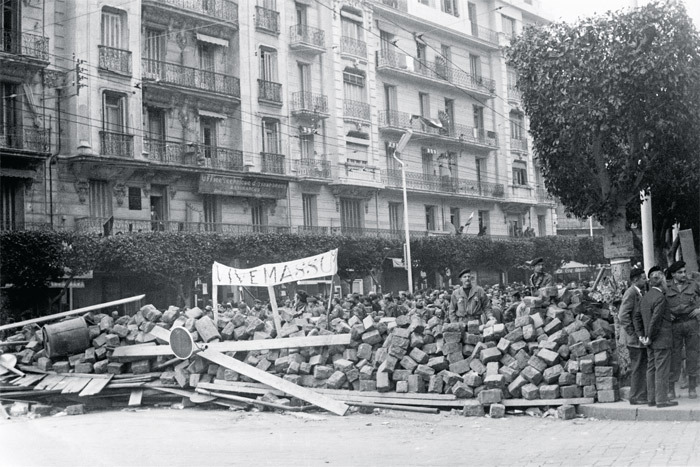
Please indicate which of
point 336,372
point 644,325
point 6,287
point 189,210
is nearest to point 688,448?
point 644,325

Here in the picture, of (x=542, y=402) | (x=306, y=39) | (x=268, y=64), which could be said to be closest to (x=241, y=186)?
(x=268, y=64)

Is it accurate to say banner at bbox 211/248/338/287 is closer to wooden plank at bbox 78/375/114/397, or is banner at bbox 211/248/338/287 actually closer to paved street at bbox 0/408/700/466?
paved street at bbox 0/408/700/466

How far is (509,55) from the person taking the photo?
1612 cm

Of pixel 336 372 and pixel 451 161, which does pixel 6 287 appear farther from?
pixel 451 161

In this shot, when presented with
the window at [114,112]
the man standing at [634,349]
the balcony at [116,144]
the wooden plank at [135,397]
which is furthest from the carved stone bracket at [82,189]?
the man standing at [634,349]

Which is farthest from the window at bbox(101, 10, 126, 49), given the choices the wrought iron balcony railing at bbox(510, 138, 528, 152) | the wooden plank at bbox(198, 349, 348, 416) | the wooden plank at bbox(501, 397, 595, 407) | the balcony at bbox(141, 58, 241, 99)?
the wrought iron balcony railing at bbox(510, 138, 528, 152)

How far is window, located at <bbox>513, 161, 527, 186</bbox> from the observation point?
52.2 metres

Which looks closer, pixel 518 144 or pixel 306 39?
pixel 306 39

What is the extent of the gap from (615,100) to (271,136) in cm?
2323

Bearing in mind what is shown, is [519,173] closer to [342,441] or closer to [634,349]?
[634,349]

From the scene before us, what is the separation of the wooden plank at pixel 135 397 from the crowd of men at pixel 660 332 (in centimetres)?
749

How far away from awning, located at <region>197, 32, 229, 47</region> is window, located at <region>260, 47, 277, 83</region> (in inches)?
78.9

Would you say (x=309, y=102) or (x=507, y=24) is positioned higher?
(x=507, y=24)

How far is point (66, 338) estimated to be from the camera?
13.8 metres
